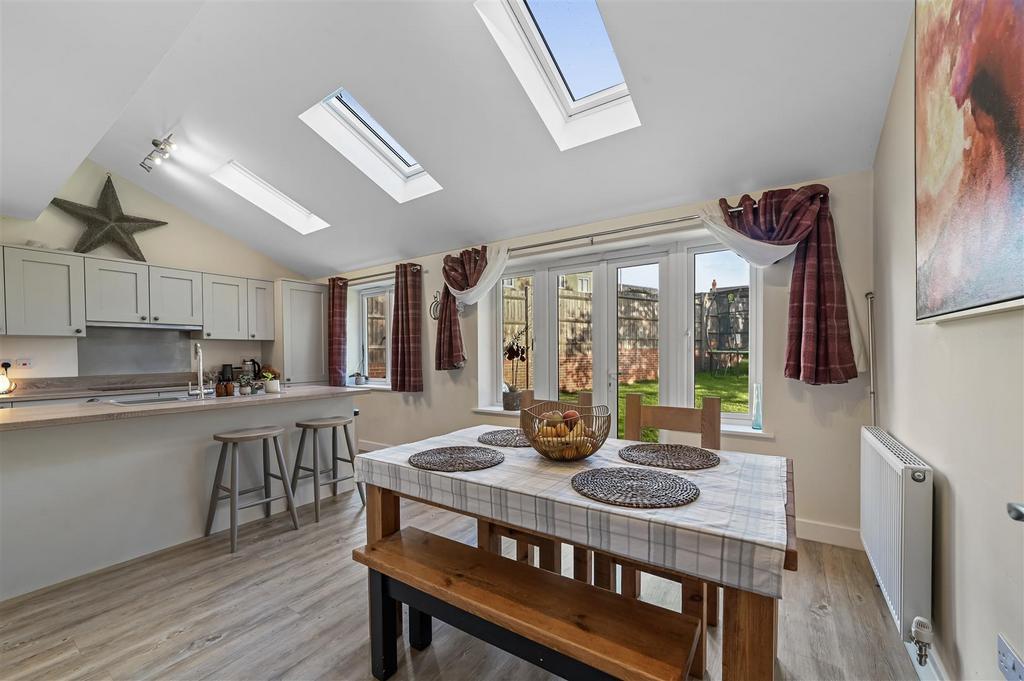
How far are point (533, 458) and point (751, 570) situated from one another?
830 millimetres

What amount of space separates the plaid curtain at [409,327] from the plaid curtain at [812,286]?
10.2 feet

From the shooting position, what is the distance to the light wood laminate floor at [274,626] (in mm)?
1594

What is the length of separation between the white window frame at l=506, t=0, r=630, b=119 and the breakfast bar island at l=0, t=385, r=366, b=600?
266 centimetres

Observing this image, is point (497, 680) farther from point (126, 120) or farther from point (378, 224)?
point (126, 120)

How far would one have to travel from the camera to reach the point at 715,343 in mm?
3076

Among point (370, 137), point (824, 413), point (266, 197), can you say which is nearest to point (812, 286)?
point (824, 413)

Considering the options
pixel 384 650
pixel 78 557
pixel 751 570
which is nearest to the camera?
pixel 751 570

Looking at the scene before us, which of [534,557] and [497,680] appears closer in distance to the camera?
[497,680]

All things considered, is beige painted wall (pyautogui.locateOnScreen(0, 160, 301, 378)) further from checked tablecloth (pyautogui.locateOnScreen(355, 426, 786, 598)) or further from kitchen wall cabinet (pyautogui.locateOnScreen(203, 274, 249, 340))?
checked tablecloth (pyautogui.locateOnScreen(355, 426, 786, 598))

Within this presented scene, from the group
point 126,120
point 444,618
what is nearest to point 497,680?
point 444,618

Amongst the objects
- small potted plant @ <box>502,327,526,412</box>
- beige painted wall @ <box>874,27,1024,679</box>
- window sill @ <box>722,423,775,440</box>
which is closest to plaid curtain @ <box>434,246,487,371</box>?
small potted plant @ <box>502,327,526,412</box>

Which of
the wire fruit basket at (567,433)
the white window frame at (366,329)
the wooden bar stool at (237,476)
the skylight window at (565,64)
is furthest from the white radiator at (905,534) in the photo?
the white window frame at (366,329)

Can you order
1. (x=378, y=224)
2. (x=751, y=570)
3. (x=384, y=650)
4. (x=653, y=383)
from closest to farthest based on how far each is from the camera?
1. (x=751, y=570)
2. (x=384, y=650)
3. (x=653, y=383)
4. (x=378, y=224)

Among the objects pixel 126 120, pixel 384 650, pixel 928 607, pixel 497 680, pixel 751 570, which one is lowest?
pixel 497 680
